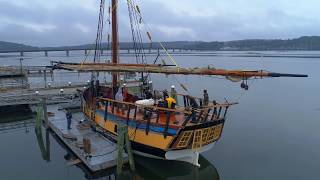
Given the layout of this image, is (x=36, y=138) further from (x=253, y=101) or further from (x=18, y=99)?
(x=253, y=101)

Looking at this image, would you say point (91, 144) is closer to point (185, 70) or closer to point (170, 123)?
point (170, 123)

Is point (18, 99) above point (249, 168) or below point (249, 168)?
above

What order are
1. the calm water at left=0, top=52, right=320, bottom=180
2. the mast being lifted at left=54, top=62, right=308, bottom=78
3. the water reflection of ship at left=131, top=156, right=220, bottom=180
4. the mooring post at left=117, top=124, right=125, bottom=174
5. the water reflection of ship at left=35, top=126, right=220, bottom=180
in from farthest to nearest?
the calm water at left=0, top=52, right=320, bottom=180 < the water reflection of ship at left=131, top=156, right=220, bottom=180 < the water reflection of ship at left=35, top=126, right=220, bottom=180 < the mooring post at left=117, top=124, right=125, bottom=174 < the mast being lifted at left=54, top=62, right=308, bottom=78

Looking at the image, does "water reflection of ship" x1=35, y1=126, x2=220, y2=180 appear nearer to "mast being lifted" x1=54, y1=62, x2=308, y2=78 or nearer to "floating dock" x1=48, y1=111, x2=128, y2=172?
"floating dock" x1=48, y1=111, x2=128, y2=172

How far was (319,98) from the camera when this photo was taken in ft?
152

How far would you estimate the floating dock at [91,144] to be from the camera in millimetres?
18500

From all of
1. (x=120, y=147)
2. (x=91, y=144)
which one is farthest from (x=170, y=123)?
(x=91, y=144)

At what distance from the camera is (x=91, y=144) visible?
21.2m

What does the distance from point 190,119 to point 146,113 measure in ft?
8.16

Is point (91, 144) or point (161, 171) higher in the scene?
point (91, 144)

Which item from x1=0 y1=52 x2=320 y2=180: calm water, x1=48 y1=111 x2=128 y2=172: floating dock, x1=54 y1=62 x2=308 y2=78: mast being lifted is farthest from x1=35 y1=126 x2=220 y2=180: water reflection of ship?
x1=54 y1=62 x2=308 y2=78: mast being lifted

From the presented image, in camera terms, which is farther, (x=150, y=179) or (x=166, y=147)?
(x=150, y=179)

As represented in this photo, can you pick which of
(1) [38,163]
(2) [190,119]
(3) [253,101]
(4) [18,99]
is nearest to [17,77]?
(4) [18,99]

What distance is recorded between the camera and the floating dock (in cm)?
1850
